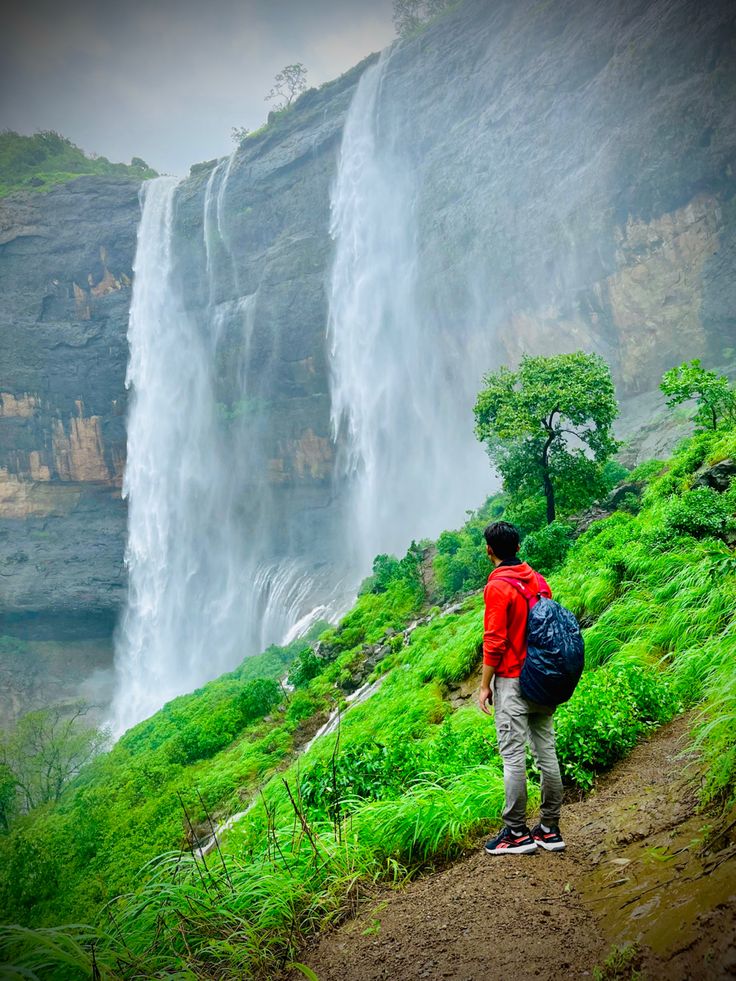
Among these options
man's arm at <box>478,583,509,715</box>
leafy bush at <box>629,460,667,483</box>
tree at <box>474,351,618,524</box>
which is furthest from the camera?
leafy bush at <box>629,460,667,483</box>

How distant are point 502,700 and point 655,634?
9.32 ft

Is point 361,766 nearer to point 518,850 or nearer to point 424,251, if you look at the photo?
point 518,850

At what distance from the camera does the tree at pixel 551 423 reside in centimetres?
1359

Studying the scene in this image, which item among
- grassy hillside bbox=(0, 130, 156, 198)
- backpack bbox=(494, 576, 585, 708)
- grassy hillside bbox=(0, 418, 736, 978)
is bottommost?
grassy hillside bbox=(0, 418, 736, 978)

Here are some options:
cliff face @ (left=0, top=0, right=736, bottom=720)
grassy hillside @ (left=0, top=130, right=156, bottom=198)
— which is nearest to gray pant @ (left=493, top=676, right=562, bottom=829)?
cliff face @ (left=0, top=0, right=736, bottom=720)

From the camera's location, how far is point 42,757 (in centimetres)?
2291

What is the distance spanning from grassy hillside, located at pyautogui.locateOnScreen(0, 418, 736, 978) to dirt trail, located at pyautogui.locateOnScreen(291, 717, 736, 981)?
238 millimetres

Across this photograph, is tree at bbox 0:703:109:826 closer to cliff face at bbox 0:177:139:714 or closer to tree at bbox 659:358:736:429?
cliff face at bbox 0:177:139:714

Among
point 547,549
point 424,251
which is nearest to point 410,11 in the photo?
point 424,251

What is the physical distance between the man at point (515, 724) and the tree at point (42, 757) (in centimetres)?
2366

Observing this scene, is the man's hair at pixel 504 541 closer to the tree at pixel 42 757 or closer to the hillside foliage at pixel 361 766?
the hillside foliage at pixel 361 766

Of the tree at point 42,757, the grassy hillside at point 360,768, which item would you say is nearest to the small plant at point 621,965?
the grassy hillside at point 360,768

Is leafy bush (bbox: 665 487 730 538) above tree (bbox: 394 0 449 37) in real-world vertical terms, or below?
below

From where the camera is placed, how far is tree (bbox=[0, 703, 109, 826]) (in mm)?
22062
